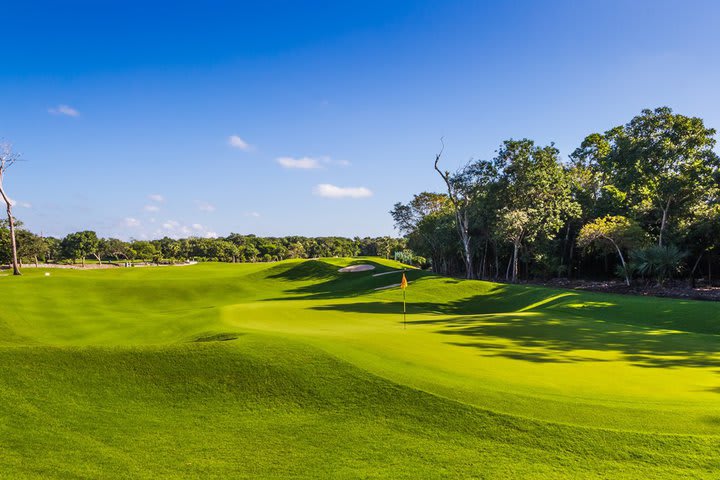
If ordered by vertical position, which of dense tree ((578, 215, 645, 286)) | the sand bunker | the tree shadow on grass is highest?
dense tree ((578, 215, 645, 286))

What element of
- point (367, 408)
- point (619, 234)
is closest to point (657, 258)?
point (619, 234)

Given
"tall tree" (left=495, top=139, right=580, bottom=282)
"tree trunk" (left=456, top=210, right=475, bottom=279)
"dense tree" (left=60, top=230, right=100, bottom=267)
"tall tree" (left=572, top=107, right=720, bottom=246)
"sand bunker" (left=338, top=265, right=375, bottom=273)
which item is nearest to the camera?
"tall tree" (left=572, top=107, right=720, bottom=246)

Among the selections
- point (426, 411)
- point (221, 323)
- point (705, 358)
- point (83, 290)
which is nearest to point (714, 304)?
point (705, 358)

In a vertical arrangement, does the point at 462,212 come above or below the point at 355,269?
above

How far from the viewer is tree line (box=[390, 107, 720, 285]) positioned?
104ft

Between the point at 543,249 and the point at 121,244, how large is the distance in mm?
110140

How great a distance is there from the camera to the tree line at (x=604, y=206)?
31703mm

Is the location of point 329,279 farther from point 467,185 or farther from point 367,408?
point 367,408

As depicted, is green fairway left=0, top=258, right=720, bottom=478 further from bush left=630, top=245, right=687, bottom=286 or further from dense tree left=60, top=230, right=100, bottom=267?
dense tree left=60, top=230, right=100, bottom=267

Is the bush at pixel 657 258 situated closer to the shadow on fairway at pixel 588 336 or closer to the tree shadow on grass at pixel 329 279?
the shadow on fairway at pixel 588 336

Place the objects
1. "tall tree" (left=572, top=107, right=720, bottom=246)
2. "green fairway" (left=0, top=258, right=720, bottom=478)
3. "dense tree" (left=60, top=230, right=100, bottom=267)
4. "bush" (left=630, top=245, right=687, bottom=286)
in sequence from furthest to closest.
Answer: "dense tree" (left=60, top=230, right=100, bottom=267) → "tall tree" (left=572, top=107, right=720, bottom=246) → "bush" (left=630, top=245, right=687, bottom=286) → "green fairway" (left=0, top=258, right=720, bottom=478)

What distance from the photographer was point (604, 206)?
131 ft

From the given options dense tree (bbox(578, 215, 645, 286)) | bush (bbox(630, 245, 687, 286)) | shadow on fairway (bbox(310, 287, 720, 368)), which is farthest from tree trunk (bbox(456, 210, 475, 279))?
shadow on fairway (bbox(310, 287, 720, 368))

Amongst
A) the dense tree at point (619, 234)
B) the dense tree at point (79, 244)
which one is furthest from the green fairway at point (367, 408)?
the dense tree at point (79, 244)
